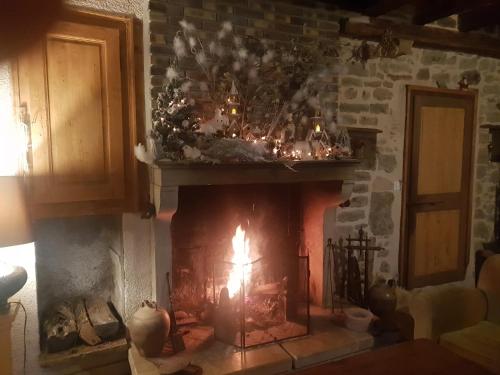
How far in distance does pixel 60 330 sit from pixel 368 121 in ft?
10.0

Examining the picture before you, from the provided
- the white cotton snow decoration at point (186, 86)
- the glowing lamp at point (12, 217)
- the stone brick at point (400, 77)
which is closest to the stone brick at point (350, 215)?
the stone brick at point (400, 77)

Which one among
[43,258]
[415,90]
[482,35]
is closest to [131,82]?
[43,258]

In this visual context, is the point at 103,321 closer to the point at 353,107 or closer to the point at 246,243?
the point at 246,243

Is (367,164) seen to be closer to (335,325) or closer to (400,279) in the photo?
(400,279)

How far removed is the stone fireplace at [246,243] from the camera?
2609 mm

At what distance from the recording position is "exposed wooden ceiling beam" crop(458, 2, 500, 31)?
365 centimetres

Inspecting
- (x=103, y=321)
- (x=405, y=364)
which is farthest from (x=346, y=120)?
(x=103, y=321)

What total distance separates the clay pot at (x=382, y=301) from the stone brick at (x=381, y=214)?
0.71 meters

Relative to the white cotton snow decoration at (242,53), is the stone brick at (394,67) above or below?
above

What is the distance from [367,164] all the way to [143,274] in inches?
88.3

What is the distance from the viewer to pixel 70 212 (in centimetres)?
253

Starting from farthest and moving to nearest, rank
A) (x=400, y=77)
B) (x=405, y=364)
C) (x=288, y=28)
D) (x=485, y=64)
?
(x=485, y=64) < (x=400, y=77) < (x=288, y=28) < (x=405, y=364)

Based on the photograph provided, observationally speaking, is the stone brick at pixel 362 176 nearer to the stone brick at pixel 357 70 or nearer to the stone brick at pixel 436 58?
the stone brick at pixel 357 70

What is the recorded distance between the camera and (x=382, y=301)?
10.2 ft
